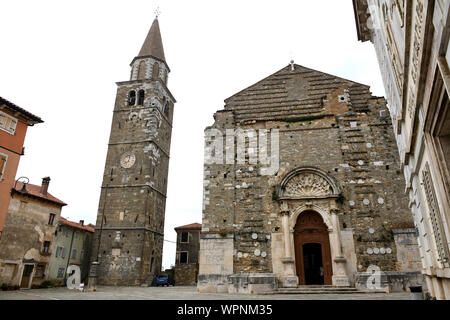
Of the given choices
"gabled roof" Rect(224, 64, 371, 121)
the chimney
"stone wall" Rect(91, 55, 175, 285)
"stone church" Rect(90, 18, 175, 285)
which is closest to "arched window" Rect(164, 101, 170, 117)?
"stone church" Rect(90, 18, 175, 285)

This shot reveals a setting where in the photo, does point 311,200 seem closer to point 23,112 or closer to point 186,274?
point 23,112

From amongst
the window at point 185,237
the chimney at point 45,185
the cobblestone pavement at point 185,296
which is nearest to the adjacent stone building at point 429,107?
the cobblestone pavement at point 185,296

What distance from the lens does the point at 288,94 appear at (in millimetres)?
15914

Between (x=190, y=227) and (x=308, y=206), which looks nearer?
(x=308, y=206)

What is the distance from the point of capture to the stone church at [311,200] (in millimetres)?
11984

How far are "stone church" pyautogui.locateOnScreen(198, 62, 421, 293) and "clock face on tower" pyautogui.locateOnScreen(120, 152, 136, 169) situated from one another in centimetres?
1249

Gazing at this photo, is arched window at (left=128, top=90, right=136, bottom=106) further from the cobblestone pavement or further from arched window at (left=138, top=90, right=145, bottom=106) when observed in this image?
the cobblestone pavement

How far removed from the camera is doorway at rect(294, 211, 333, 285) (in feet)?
41.5

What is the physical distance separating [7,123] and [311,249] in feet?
51.7

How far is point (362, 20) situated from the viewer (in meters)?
10.9

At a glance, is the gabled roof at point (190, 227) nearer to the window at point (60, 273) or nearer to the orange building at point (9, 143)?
the window at point (60, 273)

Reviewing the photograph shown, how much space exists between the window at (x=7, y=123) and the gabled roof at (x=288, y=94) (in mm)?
10885

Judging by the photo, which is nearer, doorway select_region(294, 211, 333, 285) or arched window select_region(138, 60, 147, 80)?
doorway select_region(294, 211, 333, 285)

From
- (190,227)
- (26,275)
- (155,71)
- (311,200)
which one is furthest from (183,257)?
(311,200)
